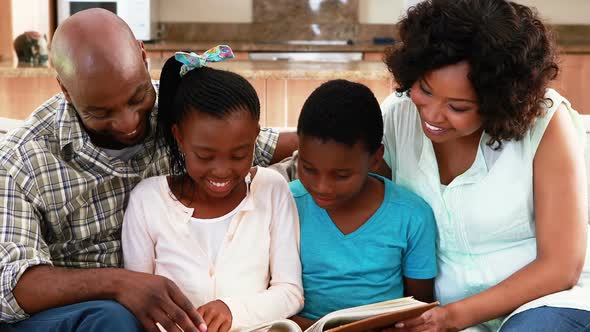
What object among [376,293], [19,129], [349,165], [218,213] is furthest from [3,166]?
[376,293]

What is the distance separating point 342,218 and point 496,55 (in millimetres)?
501

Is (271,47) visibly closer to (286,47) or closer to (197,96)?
(286,47)

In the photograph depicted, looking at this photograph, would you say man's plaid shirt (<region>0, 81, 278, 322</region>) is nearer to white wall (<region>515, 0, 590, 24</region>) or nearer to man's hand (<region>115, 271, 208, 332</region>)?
man's hand (<region>115, 271, 208, 332</region>)

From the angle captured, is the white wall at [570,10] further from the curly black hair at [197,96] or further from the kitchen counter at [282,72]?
the curly black hair at [197,96]

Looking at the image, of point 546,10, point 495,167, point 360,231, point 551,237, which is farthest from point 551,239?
point 546,10

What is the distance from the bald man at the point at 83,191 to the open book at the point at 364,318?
0.16m

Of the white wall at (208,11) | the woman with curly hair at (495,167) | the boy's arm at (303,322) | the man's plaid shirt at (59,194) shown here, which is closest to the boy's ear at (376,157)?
the woman with curly hair at (495,167)

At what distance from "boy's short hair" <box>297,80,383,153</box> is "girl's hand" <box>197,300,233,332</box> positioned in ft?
1.34

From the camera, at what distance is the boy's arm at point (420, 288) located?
70.3 inches

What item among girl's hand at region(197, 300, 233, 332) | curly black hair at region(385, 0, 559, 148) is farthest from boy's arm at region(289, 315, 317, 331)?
curly black hair at region(385, 0, 559, 148)

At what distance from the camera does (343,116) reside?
5.41 ft

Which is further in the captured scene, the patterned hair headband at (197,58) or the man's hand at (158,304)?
the patterned hair headband at (197,58)

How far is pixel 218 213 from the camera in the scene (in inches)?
68.5

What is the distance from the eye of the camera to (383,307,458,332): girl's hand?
158cm
